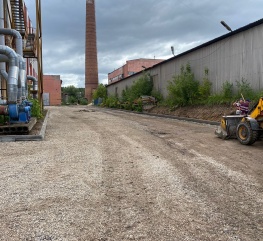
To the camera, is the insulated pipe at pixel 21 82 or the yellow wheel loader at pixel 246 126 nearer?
the yellow wheel loader at pixel 246 126

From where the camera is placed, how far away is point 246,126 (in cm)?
816

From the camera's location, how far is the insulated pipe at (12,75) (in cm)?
1038

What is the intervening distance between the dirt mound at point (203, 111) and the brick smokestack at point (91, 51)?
38.1m

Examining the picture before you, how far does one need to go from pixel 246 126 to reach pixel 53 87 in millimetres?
60987

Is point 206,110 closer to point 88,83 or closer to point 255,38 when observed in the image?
point 255,38

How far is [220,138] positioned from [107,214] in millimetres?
6713

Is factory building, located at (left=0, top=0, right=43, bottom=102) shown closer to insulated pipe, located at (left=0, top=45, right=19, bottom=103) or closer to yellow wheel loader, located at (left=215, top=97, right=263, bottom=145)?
insulated pipe, located at (left=0, top=45, right=19, bottom=103)

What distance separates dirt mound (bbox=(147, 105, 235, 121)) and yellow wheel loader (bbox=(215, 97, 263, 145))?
439 cm

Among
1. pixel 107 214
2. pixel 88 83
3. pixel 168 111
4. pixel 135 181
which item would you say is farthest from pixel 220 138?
pixel 88 83

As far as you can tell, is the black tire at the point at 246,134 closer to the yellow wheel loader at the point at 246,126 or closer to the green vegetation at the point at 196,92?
the yellow wheel loader at the point at 246,126

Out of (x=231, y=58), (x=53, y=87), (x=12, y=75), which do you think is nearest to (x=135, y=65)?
(x=53, y=87)

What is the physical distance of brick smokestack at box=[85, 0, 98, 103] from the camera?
55844 millimetres

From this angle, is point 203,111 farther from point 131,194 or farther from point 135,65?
point 135,65

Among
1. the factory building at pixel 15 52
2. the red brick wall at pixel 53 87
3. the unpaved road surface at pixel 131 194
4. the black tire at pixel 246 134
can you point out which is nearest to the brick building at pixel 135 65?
the red brick wall at pixel 53 87
